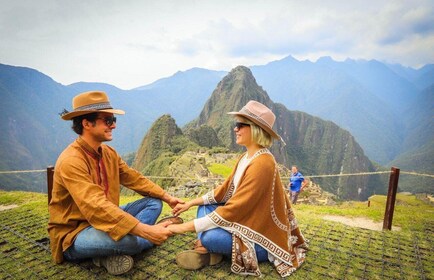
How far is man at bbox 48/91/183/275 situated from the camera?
106 inches

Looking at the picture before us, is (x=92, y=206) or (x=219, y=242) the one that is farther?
(x=219, y=242)

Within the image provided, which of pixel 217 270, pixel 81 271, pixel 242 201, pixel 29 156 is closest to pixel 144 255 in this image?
pixel 81 271

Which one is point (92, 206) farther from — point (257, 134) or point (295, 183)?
point (295, 183)

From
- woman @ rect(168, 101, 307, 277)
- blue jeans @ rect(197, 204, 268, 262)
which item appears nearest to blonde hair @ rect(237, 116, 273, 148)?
woman @ rect(168, 101, 307, 277)

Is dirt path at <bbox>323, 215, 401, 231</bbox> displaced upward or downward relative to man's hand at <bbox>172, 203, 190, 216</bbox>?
downward

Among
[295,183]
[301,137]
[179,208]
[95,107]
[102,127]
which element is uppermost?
[95,107]

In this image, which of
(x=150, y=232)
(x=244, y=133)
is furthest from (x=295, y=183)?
(x=150, y=232)

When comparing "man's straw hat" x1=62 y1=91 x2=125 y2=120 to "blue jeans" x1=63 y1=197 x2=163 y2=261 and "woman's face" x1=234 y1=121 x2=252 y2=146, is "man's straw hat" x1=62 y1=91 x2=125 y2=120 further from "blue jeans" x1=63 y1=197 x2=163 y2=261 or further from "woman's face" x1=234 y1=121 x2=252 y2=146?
"woman's face" x1=234 y1=121 x2=252 y2=146

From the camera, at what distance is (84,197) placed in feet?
8.85

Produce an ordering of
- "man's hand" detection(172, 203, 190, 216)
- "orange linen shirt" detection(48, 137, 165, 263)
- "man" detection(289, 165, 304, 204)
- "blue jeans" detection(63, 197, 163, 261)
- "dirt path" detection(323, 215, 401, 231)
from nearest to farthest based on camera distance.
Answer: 1. "orange linen shirt" detection(48, 137, 165, 263)
2. "blue jeans" detection(63, 197, 163, 261)
3. "man's hand" detection(172, 203, 190, 216)
4. "dirt path" detection(323, 215, 401, 231)
5. "man" detection(289, 165, 304, 204)

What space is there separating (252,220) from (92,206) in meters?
1.64

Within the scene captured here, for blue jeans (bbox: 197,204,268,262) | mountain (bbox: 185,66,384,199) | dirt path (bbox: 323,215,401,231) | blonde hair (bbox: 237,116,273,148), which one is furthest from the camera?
mountain (bbox: 185,66,384,199)

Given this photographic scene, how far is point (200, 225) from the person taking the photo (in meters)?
2.96

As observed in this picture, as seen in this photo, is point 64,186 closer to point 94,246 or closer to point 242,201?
point 94,246
